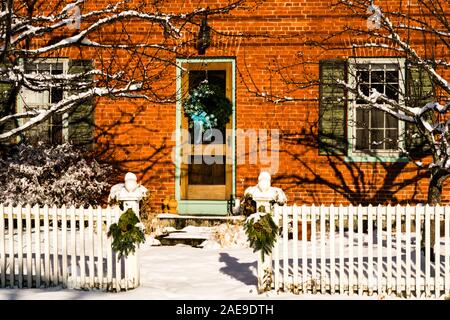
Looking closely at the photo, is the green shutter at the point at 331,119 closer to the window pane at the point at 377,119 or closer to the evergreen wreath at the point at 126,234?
the window pane at the point at 377,119

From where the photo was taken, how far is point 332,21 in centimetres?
1093

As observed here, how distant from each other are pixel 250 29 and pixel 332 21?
1585 millimetres

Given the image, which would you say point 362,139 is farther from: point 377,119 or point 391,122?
point 391,122

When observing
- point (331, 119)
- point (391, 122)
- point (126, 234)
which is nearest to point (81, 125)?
point (331, 119)

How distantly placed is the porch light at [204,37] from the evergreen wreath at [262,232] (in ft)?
17.0

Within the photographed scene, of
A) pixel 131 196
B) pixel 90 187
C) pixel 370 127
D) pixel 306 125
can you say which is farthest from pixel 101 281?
pixel 370 127

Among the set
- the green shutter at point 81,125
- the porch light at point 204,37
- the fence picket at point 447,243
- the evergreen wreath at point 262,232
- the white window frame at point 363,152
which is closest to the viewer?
the evergreen wreath at point 262,232

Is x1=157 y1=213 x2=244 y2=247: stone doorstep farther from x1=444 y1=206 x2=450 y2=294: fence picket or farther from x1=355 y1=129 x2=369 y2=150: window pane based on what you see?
x1=444 y1=206 x2=450 y2=294: fence picket

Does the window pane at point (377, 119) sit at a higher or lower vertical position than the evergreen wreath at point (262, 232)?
higher

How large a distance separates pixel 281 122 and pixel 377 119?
1855 millimetres

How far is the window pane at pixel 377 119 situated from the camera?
11.0 meters

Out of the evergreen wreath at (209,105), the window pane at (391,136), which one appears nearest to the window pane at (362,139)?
the window pane at (391,136)

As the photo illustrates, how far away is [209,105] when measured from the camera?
1123 cm

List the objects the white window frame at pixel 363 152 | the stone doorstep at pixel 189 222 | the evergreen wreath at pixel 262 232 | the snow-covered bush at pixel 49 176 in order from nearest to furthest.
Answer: the evergreen wreath at pixel 262 232 < the stone doorstep at pixel 189 222 < the snow-covered bush at pixel 49 176 < the white window frame at pixel 363 152
